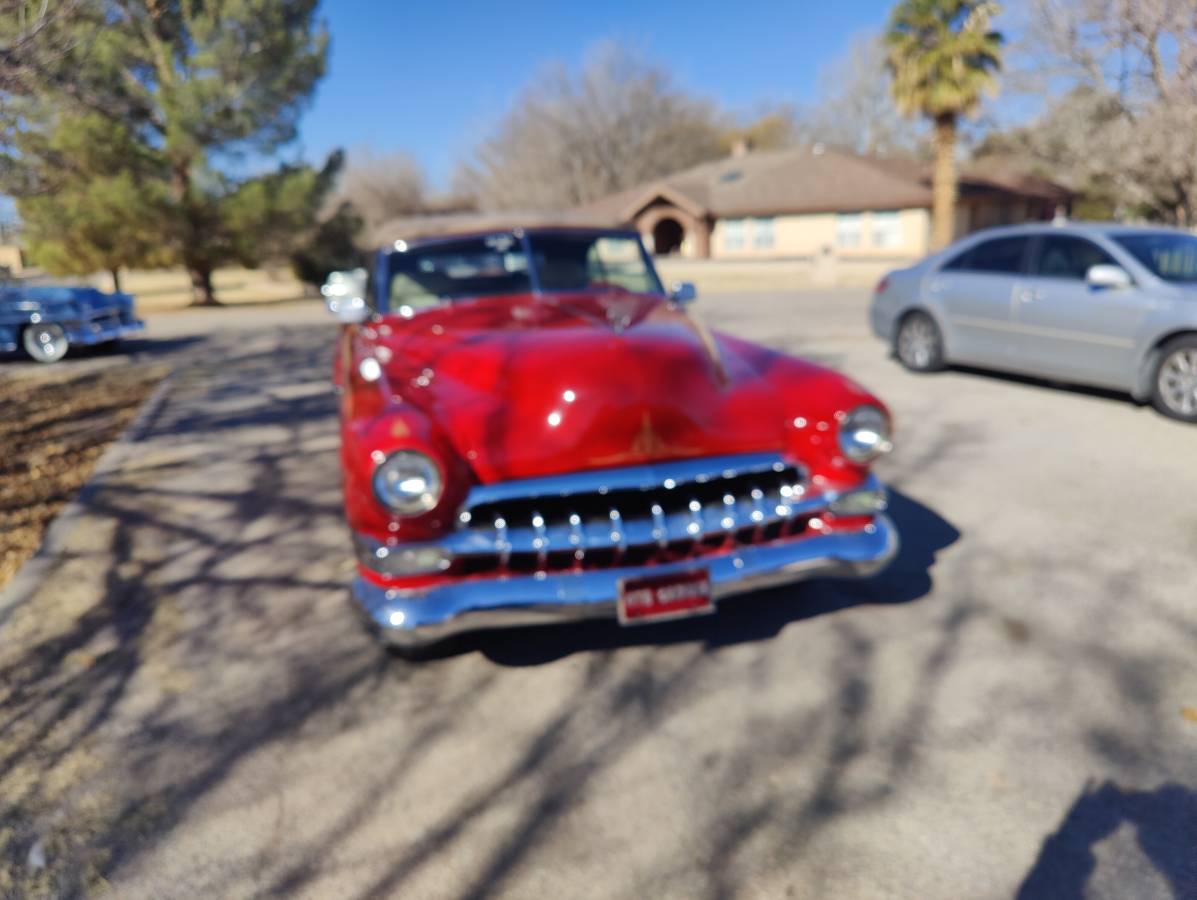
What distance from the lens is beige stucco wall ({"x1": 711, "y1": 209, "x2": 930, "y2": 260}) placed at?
3300cm

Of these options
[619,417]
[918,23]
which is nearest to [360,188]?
[918,23]

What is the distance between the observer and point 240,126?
23.4 meters

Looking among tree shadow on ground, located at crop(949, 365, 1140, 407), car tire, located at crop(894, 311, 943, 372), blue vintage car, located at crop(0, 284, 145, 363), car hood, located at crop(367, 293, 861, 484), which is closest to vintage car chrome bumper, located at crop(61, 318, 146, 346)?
blue vintage car, located at crop(0, 284, 145, 363)

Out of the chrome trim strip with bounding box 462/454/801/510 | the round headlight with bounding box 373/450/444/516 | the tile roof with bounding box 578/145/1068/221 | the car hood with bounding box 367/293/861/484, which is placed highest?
the tile roof with bounding box 578/145/1068/221

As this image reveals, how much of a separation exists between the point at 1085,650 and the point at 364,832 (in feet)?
9.12

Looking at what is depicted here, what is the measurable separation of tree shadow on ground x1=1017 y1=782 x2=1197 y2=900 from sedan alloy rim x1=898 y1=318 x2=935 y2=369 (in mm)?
6704

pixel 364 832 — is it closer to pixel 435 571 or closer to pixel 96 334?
pixel 435 571

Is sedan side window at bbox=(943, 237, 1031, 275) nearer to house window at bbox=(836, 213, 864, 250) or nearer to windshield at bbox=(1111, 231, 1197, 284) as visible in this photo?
windshield at bbox=(1111, 231, 1197, 284)

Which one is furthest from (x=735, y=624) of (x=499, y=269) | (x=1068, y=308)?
(x=1068, y=308)

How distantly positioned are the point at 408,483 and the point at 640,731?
1.18 m

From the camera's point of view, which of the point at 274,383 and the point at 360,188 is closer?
the point at 274,383

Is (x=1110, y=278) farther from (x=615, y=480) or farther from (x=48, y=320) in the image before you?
(x=48, y=320)

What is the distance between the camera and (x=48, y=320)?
12.4 m

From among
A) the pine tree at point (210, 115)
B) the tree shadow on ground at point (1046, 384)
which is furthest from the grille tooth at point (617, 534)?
the pine tree at point (210, 115)
